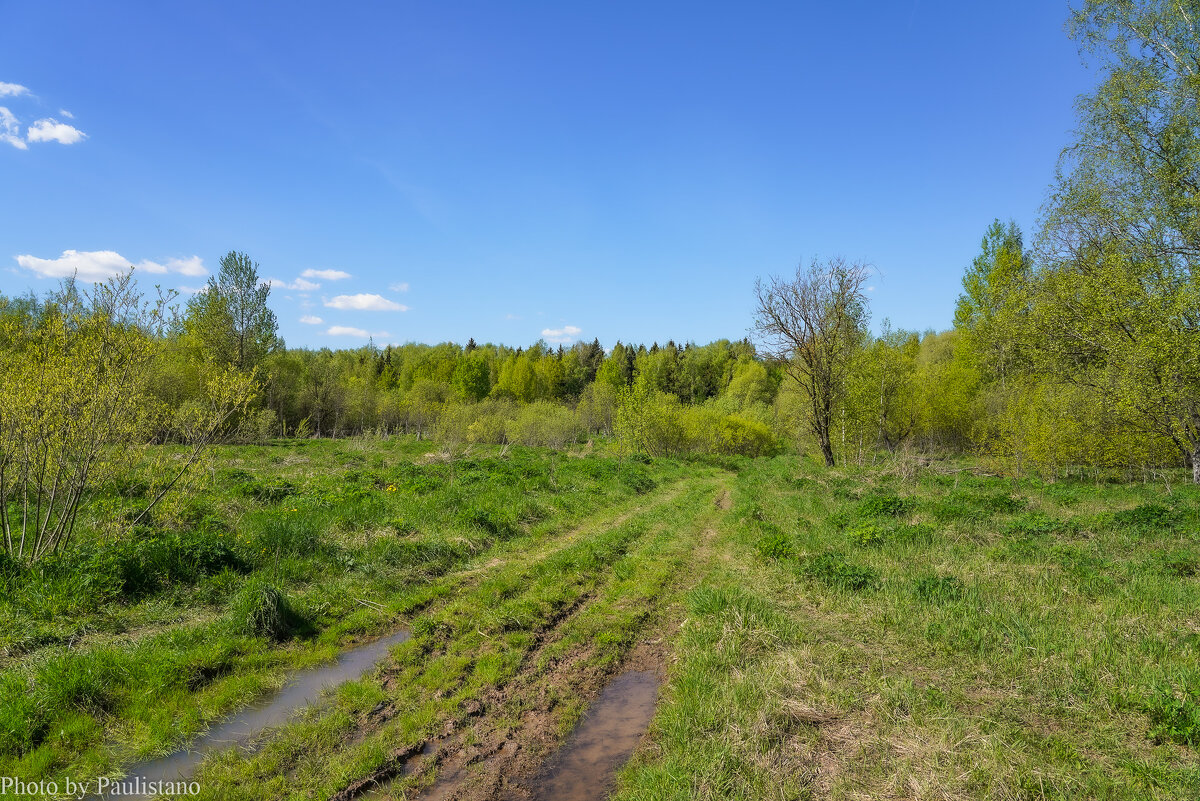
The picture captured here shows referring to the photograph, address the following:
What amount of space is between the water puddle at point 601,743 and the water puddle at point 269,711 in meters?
2.71

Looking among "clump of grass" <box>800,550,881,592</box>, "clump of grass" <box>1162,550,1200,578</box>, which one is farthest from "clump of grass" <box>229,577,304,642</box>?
"clump of grass" <box>1162,550,1200,578</box>

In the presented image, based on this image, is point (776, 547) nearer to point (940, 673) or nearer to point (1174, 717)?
point (940, 673)

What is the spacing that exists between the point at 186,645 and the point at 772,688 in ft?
21.9

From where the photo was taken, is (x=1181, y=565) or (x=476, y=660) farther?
(x=1181, y=565)

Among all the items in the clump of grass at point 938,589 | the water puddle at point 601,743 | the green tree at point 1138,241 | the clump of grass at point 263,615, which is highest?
the green tree at point 1138,241

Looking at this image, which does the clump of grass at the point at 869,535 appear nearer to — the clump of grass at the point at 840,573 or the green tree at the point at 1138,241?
the clump of grass at the point at 840,573

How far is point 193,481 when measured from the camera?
9.44 meters

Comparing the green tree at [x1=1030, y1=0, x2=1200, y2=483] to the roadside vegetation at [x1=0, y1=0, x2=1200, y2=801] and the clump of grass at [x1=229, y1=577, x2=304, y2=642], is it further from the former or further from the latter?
the clump of grass at [x1=229, y1=577, x2=304, y2=642]

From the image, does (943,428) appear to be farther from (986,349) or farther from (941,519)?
(941,519)

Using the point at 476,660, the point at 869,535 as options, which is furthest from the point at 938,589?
the point at 476,660

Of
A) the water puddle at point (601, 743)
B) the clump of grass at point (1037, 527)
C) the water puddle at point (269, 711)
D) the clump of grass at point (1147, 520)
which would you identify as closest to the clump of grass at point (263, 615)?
the water puddle at point (269, 711)

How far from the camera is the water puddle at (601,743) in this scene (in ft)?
14.2

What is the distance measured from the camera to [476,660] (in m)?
6.40

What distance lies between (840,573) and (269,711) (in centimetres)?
769
